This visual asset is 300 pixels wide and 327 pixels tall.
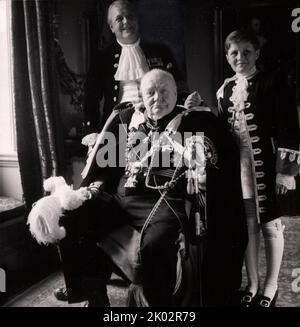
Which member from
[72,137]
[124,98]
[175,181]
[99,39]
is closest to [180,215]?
[175,181]

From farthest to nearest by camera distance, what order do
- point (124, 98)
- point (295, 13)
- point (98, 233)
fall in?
point (124, 98)
point (98, 233)
point (295, 13)

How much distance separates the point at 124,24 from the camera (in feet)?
5.54

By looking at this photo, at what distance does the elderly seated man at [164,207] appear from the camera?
58.7 inches

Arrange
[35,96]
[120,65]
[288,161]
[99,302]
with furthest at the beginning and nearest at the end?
[35,96] < [120,65] < [99,302] < [288,161]

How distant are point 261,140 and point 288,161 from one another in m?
0.12

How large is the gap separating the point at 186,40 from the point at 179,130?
1.17 feet

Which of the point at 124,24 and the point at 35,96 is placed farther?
the point at 35,96

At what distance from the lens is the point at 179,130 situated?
157cm

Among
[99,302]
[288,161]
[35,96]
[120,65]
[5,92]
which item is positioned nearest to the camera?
[288,161]

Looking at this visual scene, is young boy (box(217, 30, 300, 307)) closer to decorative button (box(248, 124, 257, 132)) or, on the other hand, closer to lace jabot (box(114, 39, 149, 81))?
decorative button (box(248, 124, 257, 132))

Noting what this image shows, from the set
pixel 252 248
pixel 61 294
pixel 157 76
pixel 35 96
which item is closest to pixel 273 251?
pixel 252 248

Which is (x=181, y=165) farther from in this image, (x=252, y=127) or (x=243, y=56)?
(x=243, y=56)

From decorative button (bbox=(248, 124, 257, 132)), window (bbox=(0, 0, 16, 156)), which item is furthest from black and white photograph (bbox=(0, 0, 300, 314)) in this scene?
window (bbox=(0, 0, 16, 156))

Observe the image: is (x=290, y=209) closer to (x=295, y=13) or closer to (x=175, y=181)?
(x=175, y=181)
